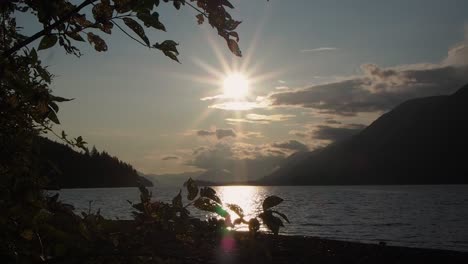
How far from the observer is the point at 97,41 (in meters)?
2.37

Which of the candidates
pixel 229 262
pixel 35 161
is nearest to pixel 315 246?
pixel 229 262

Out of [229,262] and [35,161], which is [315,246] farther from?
[35,161]

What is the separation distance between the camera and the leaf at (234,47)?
213 cm

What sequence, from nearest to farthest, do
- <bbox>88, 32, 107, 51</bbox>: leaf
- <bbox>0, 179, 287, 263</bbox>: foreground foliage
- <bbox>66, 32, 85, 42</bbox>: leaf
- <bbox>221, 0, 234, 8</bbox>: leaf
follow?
<bbox>0, 179, 287, 263</bbox>: foreground foliage < <bbox>221, 0, 234, 8</bbox>: leaf < <bbox>66, 32, 85, 42</bbox>: leaf < <bbox>88, 32, 107, 51</bbox>: leaf

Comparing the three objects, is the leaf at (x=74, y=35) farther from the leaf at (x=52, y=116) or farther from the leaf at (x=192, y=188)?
the leaf at (x=192, y=188)

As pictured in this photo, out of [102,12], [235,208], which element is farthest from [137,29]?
[235,208]

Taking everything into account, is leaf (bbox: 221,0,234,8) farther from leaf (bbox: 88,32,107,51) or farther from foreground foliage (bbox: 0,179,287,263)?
foreground foliage (bbox: 0,179,287,263)

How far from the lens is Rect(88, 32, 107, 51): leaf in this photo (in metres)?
2.36

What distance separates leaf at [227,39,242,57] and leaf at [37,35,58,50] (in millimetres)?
784

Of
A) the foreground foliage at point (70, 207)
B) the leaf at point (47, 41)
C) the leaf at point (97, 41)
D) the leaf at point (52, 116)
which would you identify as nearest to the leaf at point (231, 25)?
the foreground foliage at point (70, 207)

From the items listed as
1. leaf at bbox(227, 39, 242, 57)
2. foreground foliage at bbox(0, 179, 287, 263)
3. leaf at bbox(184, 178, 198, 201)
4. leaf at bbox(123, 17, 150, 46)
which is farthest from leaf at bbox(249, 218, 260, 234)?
leaf at bbox(123, 17, 150, 46)

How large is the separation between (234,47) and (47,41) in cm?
84

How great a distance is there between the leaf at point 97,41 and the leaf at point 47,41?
21 cm

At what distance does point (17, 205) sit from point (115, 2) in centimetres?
97
